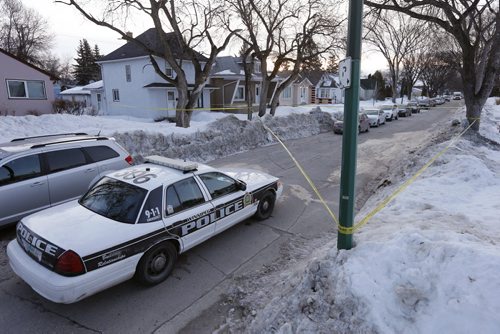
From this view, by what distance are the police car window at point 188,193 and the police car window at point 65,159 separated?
310cm

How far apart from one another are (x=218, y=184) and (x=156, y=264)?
1.79 m

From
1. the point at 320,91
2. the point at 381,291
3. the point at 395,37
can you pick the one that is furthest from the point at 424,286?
the point at 320,91

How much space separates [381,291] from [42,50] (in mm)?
58695

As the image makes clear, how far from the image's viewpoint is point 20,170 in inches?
240

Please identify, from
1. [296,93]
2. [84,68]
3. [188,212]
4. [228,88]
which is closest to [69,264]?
[188,212]

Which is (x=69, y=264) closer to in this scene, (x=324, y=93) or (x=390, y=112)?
(x=390, y=112)

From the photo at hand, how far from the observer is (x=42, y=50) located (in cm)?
4828

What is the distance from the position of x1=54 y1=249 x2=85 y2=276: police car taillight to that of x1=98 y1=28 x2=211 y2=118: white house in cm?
2375

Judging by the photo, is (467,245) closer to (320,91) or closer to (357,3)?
(357,3)

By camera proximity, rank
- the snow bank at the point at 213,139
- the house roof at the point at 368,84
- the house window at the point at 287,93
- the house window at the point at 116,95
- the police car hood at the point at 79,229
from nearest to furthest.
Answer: the police car hood at the point at 79,229, the snow bank at the point at 213,139, the house window at the point at 116,95, the house window at the point at 287,93, the house roof at the point at 368,84

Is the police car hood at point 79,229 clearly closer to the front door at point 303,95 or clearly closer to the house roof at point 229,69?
the house roof at point 229,69

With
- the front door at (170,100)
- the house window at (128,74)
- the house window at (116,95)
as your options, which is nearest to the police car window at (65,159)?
the front door at (170,100)

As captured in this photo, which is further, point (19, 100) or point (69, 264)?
point (19, 100)

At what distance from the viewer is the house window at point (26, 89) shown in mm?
20359
